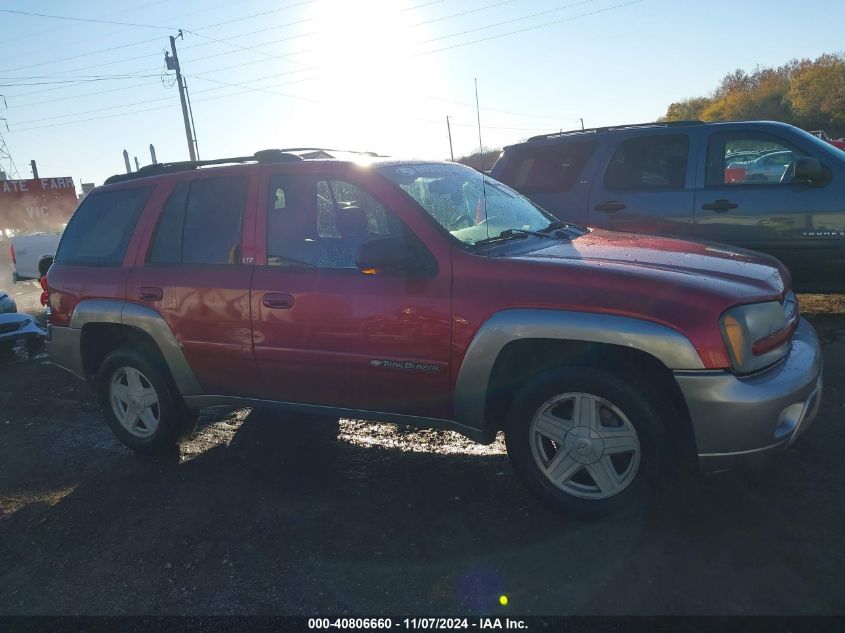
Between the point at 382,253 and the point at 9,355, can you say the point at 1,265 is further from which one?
the point at 382,253

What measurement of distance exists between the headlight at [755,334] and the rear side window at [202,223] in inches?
108

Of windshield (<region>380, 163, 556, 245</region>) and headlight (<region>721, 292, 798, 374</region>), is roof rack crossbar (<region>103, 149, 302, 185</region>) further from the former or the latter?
headlight (<region>721, 292, 798, 374</region>)

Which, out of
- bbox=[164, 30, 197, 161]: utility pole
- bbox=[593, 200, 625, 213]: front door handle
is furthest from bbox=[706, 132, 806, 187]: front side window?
bbox=[164, 30, 197, 161]: utility pole

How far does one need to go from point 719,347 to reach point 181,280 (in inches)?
123

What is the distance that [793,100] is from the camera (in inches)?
1663

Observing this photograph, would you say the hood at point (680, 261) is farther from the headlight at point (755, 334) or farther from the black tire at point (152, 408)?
the black tire at point (152, 408)

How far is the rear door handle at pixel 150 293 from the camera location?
162 inches

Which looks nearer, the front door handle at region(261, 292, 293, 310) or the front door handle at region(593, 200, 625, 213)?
the front door handle at region(261, 292, 293, 310)

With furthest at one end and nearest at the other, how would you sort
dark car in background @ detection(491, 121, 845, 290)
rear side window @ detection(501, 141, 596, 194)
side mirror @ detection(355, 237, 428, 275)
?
rear side window @ detection(501, 141, 596, 194) → dark car in background @ detection(491, 121, 845, 290) → side mirror @ detection(355, 237, 428, 275)

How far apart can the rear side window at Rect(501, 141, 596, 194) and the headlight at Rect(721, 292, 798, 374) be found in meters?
3.78

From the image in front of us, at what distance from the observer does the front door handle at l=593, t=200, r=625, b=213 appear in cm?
625

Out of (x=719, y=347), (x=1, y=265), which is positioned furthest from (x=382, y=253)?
(x=1, y=265)

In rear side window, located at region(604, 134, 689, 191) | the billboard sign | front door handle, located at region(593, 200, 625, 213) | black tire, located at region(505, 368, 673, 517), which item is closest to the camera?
black tire, located at region(505, 368, 673, 517)

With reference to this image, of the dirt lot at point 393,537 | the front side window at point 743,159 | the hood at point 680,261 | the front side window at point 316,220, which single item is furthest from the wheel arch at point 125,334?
the front side window at point 743,159
